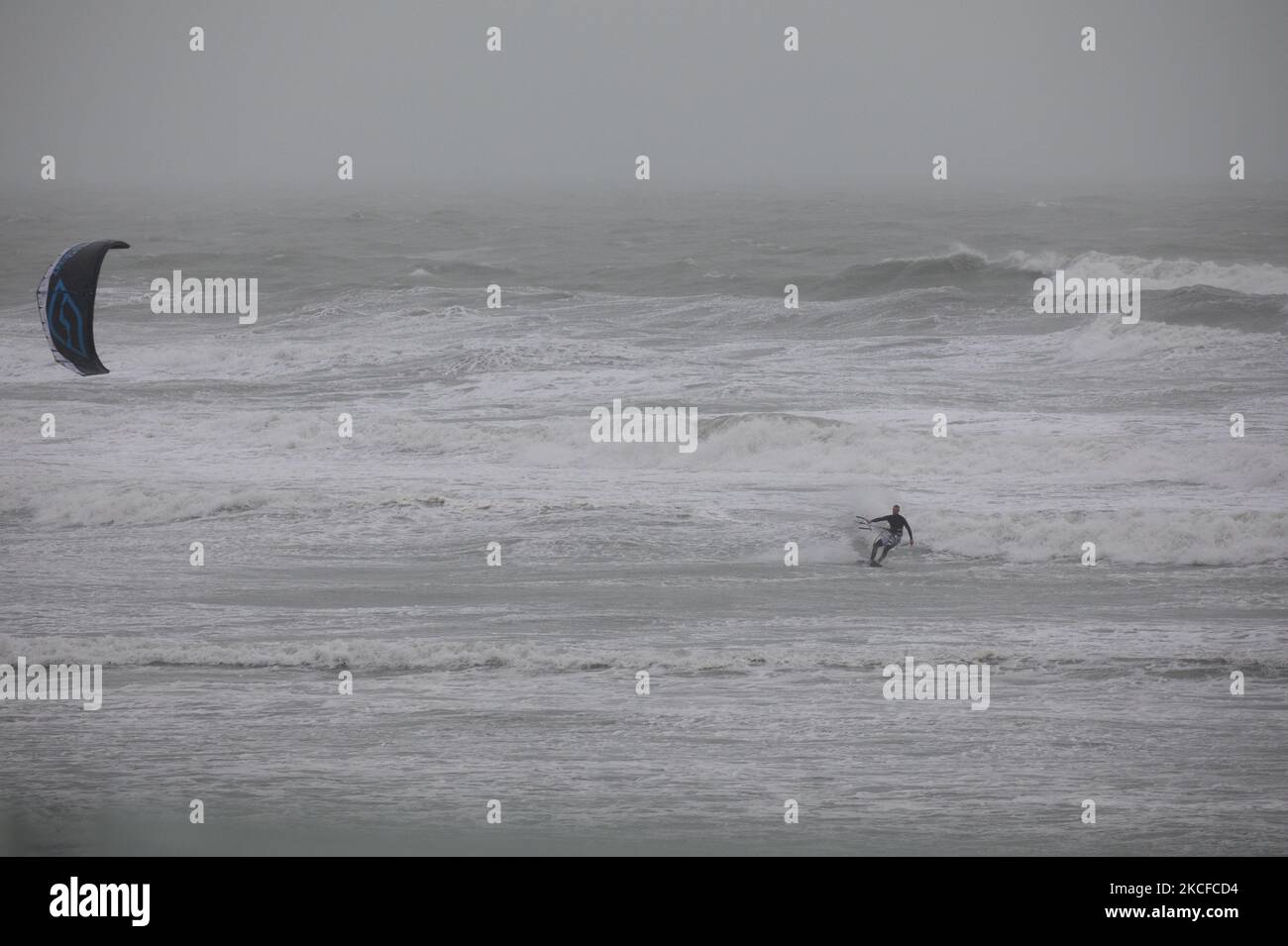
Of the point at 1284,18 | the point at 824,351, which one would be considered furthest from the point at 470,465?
the point at 1284,18

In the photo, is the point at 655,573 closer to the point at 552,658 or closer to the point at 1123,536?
the point at 552,658

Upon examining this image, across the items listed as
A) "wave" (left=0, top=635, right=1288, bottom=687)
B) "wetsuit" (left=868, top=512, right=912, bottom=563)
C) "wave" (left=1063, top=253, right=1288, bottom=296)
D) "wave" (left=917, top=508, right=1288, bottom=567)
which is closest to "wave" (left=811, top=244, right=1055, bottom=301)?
"wave" (left=1063, top=253, right=1288, bottom=296)

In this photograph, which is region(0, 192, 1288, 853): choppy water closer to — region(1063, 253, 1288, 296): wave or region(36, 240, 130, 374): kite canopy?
region(1063, 253, 1288, 296): wave

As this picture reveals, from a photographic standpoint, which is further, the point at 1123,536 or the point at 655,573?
the point at 1123,536

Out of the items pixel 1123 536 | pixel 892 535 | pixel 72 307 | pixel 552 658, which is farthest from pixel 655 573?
pixel 72 307

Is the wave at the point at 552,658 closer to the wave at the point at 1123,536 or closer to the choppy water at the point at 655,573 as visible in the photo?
the choppy water at the point at 655,573
